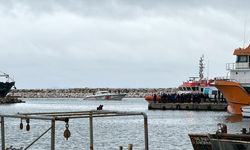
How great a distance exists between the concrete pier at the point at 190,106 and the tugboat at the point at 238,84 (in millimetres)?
10093

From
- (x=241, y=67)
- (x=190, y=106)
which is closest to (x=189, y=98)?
(x=190, y=106)

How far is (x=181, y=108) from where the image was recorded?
102188 mm

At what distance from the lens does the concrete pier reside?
3745 inches

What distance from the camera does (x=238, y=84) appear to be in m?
82.1

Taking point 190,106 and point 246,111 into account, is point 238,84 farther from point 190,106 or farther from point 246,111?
point 190,106

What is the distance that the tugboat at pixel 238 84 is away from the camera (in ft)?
268

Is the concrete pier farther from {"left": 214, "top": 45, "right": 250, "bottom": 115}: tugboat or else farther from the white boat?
the white boat

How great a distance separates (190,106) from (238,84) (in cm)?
1834

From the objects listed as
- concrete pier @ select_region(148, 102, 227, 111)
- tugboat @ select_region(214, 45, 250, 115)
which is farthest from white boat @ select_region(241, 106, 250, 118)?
concrete pier @ select_region(148, 102, 227, 111)

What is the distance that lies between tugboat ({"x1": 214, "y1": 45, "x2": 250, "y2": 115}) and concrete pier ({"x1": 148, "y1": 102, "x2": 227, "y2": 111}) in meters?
10.1

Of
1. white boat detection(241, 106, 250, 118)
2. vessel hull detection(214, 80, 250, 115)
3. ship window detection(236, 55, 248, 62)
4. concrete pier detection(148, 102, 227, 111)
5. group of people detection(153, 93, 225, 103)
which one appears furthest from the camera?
group of people detection(153, 93, 225, 103)

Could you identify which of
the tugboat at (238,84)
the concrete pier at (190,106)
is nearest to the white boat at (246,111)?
the tugboat at (238,84)

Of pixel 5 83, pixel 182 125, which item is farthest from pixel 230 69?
pixel 5 83

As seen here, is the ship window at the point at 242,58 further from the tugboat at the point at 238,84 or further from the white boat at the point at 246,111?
the white boat at the point at 246,111
